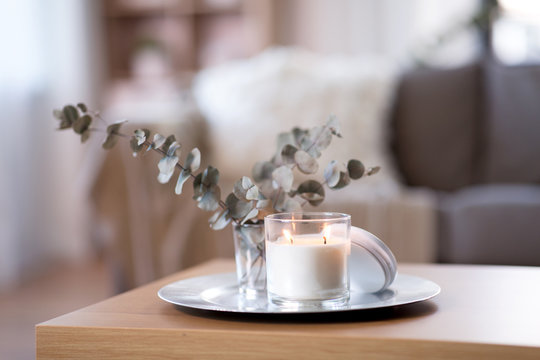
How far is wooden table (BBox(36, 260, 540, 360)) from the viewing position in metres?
0.64

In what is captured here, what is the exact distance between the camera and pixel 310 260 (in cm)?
75

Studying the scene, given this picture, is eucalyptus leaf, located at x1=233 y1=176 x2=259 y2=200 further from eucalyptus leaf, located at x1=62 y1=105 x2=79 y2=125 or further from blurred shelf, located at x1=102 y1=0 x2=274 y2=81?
blurred shelf, located at x1=102 y1=0 x2=274 y2=81

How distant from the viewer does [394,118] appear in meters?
2.54

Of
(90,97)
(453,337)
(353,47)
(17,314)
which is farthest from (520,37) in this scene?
(453,337)

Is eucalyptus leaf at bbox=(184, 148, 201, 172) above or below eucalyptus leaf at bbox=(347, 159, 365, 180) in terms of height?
above

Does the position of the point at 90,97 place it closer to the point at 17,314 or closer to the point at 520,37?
the point at 17,314

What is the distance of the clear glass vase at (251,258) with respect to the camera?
0.86 metres

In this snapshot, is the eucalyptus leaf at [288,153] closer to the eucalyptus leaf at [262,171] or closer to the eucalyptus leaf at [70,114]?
the eucalyptus leaf at [262,171]

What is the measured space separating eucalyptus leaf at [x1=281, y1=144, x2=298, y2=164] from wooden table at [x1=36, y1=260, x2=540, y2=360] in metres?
0.23

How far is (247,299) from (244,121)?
61.7 inches

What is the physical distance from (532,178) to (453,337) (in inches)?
73.0

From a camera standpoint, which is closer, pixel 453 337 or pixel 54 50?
pixel 453 337

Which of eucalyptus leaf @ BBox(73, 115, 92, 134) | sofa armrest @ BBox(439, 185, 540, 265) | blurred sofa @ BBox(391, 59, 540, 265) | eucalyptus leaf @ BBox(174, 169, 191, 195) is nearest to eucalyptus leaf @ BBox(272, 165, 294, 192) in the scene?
eucalyptus leaf @ BBox(174, 169, 191, 195)

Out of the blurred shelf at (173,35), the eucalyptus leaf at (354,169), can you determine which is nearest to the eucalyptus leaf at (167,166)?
the eucalyptus leaf at (354,169)
